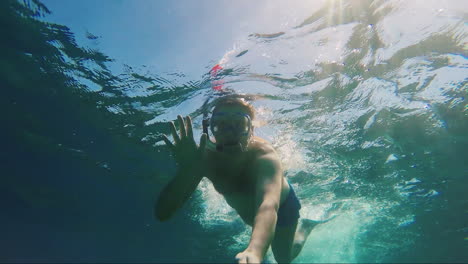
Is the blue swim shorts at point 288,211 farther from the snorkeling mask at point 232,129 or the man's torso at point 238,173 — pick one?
the snorkeling mask at point 232,129

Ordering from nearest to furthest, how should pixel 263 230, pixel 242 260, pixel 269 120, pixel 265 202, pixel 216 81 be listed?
pixel 242 260, pixel 263 230, pixel 265 202, pixel 216 81, pixel 269 120

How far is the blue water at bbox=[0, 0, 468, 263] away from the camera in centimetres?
753

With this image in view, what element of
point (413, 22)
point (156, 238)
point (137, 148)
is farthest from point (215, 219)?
point (413, 22)

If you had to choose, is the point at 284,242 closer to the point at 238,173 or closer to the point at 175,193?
the point at 238,173

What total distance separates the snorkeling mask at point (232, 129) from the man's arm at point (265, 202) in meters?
0.54

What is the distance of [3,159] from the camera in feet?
47.4

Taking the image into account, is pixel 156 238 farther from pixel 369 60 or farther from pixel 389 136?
pixel 369 60

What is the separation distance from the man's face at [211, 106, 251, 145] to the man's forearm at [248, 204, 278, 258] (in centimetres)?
145

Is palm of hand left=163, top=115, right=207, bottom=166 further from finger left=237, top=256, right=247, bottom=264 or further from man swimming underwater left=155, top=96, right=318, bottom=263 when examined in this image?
finger left=237, top=256, right=247, bottom=264

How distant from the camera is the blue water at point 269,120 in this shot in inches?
296

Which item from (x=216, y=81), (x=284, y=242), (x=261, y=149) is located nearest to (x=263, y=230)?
(x=261, y=149)

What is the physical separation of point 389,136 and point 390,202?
32.7 feet

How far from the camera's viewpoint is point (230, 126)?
3.66 metres

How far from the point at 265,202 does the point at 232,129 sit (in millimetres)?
1497
